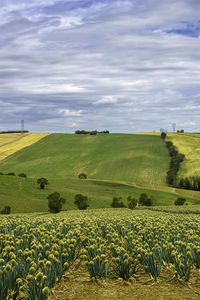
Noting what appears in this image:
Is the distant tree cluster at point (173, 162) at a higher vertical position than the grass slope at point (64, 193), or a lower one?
higher

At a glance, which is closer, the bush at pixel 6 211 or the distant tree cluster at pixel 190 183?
the bush at pixel 6 211

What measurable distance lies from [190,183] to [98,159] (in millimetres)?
43610

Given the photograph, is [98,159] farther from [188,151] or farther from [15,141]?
[15,141]

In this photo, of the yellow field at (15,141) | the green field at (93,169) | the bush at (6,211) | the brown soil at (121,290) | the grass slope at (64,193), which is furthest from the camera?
the yellow field at (15,141)

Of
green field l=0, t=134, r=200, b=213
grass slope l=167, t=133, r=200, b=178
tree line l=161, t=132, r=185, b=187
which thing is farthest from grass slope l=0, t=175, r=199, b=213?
grass slope l=167, t=133, r=200, b=178

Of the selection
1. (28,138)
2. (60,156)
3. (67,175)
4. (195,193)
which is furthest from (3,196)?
(28,138)

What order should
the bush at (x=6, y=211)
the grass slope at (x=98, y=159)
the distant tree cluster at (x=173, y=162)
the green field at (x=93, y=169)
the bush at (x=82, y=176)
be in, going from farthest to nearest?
the grass slope at (x=98, y=159)
the bush at (x=82, y=176)
the distant tree cluster at (x=173, y=162)
the green field at (x=93, y=169)
the bush at (x=6, y=211)

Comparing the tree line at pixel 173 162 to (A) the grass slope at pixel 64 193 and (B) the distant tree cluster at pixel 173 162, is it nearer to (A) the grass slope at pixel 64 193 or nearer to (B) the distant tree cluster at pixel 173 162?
(B) the distant tree cluster at pixel 173 162

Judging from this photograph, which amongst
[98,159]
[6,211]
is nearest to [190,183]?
[98,159]

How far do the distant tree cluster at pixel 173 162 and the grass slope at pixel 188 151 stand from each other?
1761mm

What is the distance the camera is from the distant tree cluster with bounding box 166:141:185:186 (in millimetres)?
105938

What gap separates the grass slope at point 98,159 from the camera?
374ft

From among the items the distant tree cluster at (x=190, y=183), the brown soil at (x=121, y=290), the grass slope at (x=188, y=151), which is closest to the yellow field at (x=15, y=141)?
the grass slope at (x=188, y=151)

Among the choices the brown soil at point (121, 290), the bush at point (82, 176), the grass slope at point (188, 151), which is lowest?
the bush at point (82, 176)
